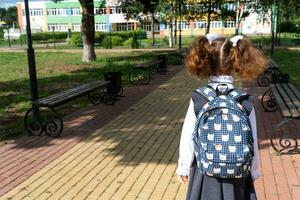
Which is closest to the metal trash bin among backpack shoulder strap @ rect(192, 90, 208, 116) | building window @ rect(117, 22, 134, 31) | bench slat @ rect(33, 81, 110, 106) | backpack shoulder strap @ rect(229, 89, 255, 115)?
bench slat @ rect(33, 81, 110, 106)

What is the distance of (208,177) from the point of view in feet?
8.93

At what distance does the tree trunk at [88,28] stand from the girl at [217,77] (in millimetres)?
17764

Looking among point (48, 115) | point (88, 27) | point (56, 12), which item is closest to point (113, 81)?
point (48, 115)

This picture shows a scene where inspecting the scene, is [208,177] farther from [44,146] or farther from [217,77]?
[44,146]

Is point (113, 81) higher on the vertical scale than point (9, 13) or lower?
lower

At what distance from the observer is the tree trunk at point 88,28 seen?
19.8 metres

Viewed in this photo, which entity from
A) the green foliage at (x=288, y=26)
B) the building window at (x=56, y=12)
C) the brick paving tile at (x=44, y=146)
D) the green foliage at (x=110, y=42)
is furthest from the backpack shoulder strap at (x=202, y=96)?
the building window at (x=56, y=12)

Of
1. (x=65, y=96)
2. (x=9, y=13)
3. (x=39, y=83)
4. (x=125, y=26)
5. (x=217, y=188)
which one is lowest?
(x=39, y=83)

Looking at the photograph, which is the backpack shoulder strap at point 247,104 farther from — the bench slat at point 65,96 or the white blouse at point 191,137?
the bench slat at point 65,96

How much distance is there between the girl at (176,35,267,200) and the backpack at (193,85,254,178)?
96mm

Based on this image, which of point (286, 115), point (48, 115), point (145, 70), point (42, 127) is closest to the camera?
point (286, 115)

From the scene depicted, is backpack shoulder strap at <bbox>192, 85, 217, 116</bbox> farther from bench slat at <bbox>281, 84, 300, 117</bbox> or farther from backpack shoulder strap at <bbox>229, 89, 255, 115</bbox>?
bench slat at <bbox>281, 84, 300, 117</bbox>

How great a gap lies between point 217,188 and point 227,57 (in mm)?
807

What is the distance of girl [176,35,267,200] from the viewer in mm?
2572
